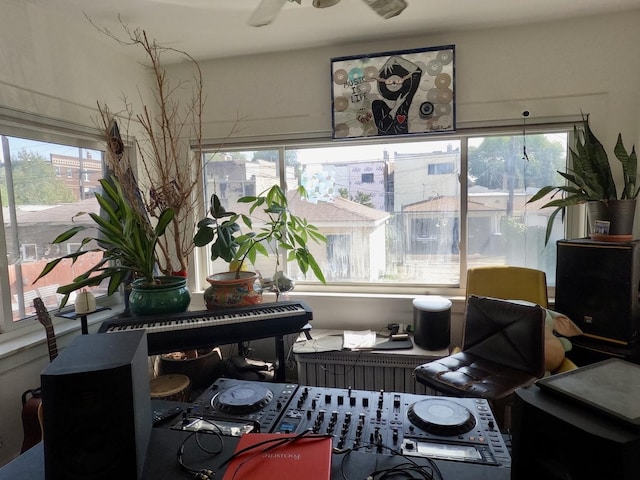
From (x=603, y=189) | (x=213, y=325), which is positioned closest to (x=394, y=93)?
(x=603, y=189)

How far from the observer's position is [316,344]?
103 inches

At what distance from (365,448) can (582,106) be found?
8.47 ft

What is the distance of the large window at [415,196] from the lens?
9.04 ft

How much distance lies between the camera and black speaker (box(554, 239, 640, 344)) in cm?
205

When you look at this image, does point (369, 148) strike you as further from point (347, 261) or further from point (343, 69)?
point (347, 261)

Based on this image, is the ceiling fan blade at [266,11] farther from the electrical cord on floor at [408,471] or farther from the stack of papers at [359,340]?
the stack of papers at [359,340]

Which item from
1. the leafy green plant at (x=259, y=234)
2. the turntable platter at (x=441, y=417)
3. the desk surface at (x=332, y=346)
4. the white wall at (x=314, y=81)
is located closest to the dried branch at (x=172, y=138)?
the white wall at (x=314, y=81)

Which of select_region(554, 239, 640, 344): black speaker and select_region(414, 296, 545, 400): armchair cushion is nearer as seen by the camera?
select_region(414, 296, 545, 400): armchair cushion

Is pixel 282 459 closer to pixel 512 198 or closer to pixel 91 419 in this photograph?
pixel 91 419

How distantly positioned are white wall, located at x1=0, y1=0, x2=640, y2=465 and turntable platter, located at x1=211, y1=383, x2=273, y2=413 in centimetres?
138

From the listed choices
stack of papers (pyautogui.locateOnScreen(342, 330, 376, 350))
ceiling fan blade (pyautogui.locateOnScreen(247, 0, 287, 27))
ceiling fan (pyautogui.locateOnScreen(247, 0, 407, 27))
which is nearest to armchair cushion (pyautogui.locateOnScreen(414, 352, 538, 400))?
stack of papers (pyautogui.locateOnScreen(342, 330, 376, 350))

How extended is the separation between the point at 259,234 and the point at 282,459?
180 cm

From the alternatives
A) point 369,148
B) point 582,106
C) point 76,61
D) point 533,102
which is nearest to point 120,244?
point 76,61

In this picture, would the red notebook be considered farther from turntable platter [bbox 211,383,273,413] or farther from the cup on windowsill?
the cup on windowsill
